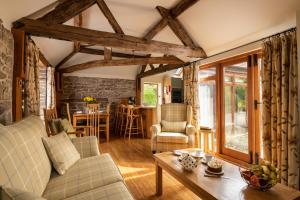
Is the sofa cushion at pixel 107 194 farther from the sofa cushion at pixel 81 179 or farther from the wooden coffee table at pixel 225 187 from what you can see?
the wooden coffee table at pixel 225 187

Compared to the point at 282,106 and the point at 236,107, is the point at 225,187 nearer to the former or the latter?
the point at 282,106

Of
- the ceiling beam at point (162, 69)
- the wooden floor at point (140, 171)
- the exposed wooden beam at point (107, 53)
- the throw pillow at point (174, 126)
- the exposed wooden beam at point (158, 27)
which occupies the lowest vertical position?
the wooden floor at point (140, 171)

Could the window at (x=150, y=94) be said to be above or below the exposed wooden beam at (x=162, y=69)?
below

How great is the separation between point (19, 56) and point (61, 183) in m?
1.67

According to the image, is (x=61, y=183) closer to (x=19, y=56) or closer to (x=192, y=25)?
(x=19, y=56)

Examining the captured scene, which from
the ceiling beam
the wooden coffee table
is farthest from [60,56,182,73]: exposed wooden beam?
the wooden coffee table

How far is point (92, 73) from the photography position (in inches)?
232

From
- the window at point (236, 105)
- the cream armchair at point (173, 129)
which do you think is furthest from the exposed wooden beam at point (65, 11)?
the window at point (236, 105)

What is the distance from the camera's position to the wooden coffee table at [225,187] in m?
1.26

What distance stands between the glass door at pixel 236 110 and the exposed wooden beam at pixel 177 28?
2.79 feet

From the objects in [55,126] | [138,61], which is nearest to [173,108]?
[138,61]

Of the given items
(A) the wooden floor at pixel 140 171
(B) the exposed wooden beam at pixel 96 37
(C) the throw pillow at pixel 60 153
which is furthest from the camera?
(B) the exposed wooden beam at pixel 96 37

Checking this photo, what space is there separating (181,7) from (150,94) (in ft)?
13.5

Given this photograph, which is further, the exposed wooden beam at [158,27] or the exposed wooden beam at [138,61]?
the exposed wooden beam at [138,61]
